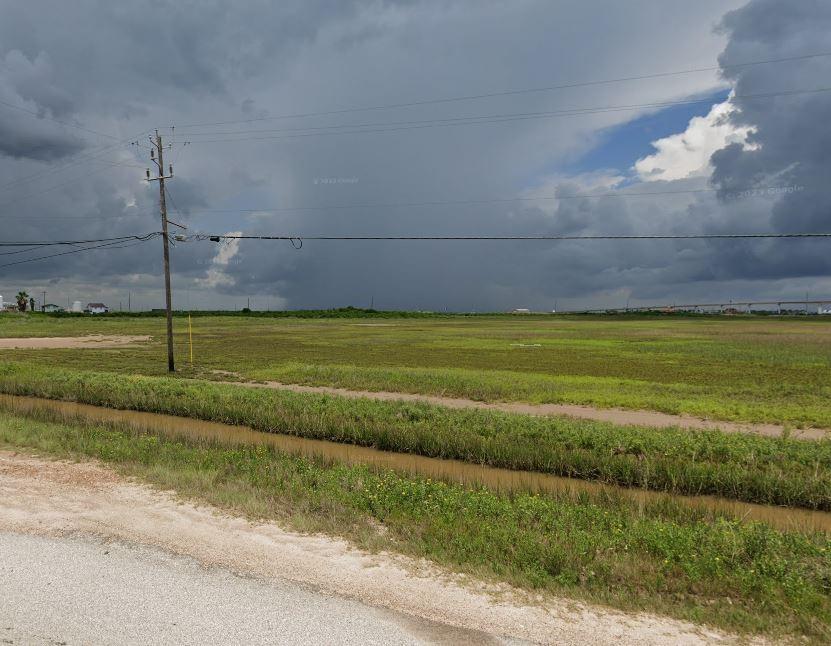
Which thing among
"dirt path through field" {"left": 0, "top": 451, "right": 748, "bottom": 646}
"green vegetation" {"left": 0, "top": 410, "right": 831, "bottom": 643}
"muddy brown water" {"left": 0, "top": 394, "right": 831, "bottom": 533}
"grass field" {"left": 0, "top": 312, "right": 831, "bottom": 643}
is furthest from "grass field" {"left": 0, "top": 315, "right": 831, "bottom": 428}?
"dirt path through field" {"left": 0, "top": 451, "right": 748, "bottom": 646}

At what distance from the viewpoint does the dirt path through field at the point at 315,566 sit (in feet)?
18.8

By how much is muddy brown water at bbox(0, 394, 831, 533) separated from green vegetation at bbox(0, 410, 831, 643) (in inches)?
55.8

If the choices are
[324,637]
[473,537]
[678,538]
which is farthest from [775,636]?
[324,637]

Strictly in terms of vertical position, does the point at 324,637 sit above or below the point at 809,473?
above

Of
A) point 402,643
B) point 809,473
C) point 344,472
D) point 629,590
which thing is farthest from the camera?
point 809,473

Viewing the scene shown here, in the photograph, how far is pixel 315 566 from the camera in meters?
7.10

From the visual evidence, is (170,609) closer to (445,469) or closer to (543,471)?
(445,469)

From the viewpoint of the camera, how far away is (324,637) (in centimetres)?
542

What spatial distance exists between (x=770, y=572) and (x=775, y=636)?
1680mm

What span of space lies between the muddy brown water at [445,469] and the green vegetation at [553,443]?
0.36 meters

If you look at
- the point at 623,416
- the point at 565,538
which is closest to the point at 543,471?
the point at 565,538

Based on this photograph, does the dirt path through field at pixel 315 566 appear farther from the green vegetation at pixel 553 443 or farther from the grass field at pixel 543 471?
the green vegetation at pixel 553 443

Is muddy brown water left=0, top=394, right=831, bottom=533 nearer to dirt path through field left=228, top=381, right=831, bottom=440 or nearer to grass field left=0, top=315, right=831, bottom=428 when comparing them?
dirt path through field left=228, top=381, right=831, bottom=440

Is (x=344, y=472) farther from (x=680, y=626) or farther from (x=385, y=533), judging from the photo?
(x=680, y=626)
